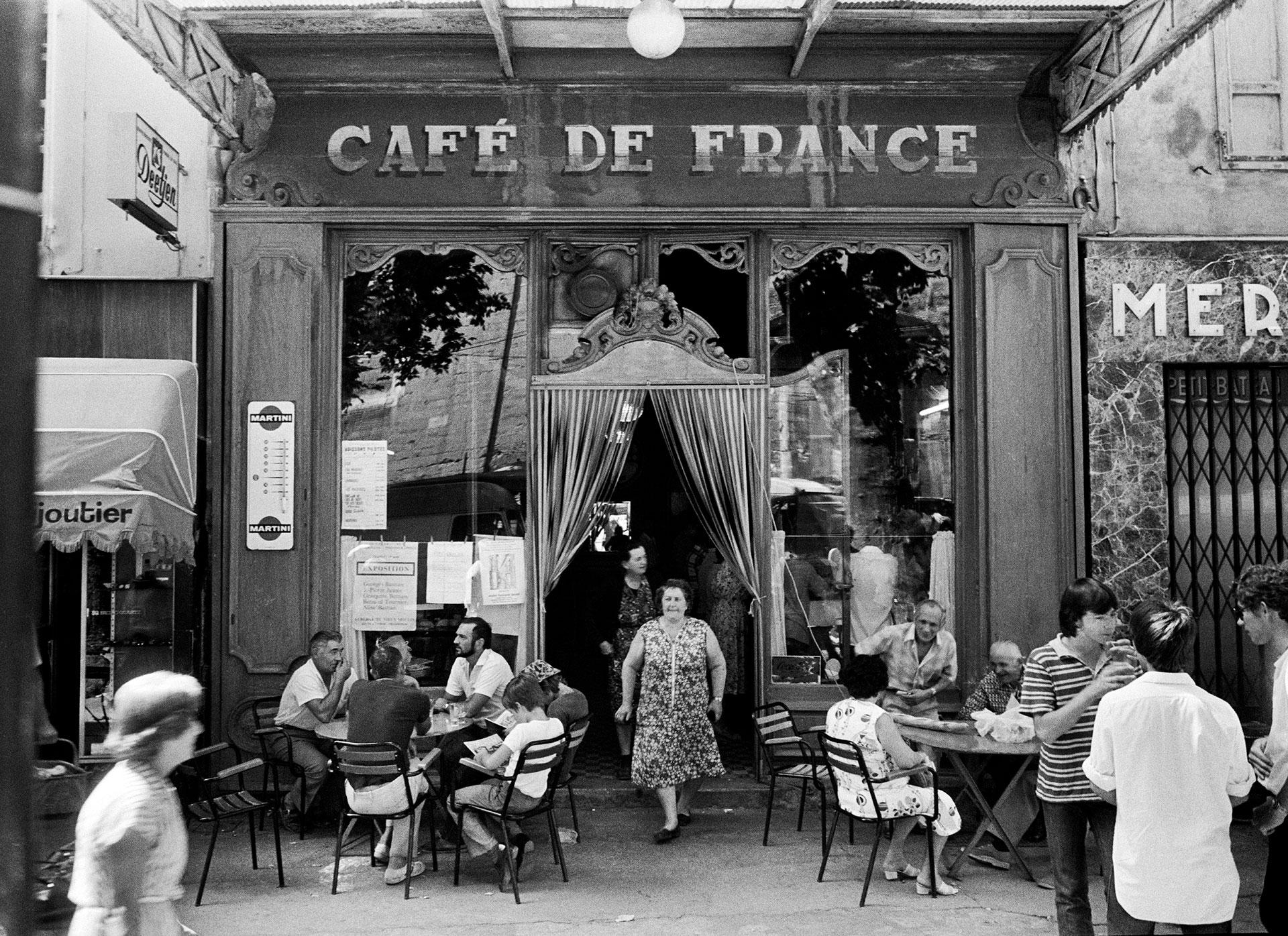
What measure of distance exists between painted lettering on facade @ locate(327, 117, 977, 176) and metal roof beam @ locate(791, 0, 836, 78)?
1.45 ft

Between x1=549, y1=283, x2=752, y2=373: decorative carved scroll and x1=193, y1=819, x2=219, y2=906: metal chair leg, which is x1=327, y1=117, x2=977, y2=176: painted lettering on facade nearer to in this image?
x1=549, y1=283, x2=752, y2=373: decorative carved scroll

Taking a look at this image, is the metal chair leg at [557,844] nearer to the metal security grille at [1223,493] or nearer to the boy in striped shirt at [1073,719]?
the boy in striped shirt at [1073,719]

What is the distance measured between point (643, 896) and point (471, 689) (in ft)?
6.16

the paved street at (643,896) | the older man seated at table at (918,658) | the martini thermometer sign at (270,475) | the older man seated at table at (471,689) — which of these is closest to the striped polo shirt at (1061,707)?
the paved street at (643,896)

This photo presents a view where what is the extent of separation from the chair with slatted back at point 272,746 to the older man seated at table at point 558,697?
4.99ft

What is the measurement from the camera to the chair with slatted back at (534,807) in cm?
620

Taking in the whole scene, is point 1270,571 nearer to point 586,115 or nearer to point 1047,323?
point 1047,323

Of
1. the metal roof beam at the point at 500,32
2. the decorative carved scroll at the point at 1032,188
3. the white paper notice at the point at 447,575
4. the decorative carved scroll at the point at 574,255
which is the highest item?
the metal roof beam at the point at 500,32

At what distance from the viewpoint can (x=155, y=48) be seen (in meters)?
7.43


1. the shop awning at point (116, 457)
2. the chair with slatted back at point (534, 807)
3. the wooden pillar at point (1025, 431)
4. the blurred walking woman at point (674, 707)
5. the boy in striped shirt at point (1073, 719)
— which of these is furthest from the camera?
the wooden pillar at point (1025, 431)

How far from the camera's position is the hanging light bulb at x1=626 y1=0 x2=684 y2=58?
671 centimetres

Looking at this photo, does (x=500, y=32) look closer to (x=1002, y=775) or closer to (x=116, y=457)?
(x=116, y=457)

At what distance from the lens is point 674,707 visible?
7.39 meters

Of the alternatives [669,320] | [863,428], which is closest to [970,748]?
[863,428]
